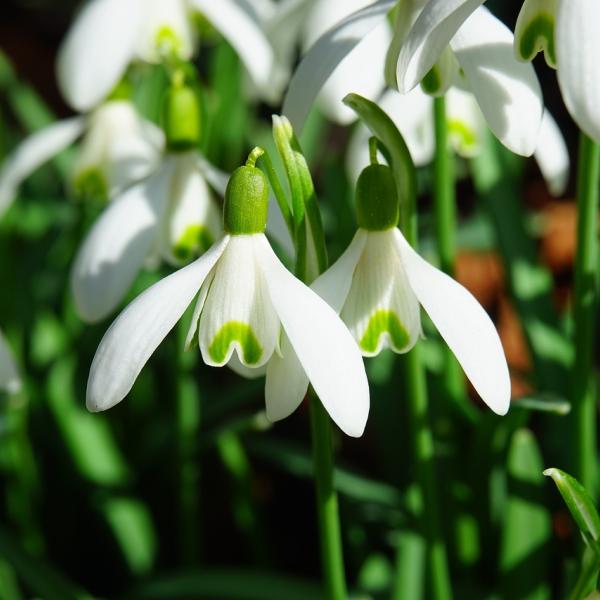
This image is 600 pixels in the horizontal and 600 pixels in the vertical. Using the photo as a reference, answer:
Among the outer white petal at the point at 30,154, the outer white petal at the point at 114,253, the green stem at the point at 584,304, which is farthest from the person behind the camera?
the outer white petal at the point at 30,154

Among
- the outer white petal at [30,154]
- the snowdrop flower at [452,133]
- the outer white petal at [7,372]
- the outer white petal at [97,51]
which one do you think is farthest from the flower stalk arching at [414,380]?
the outer white petal at [30,154]

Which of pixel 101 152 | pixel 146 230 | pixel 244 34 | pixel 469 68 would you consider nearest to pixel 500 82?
pixel 469 68

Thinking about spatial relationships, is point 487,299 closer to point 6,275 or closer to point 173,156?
point 6,275

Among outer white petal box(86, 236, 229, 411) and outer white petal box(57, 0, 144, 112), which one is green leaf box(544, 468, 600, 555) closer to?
outer white petal box(86, 236, 229, 411)

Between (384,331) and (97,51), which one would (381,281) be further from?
(97,51)

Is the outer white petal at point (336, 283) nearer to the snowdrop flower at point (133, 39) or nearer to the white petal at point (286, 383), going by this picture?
the white petal at point (286, 383)
